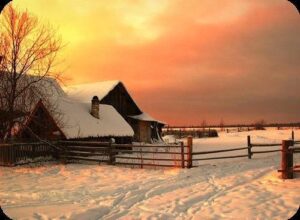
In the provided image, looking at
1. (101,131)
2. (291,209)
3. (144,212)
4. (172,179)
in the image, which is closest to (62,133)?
(101,131)

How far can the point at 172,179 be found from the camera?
14.1 metres

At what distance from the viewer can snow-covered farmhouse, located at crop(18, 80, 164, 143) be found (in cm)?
2252

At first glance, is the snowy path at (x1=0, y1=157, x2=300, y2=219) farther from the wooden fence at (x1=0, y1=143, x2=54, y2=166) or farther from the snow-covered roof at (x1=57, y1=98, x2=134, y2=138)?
the snow-covered roof at (x1=57, y1=98, x2=134, y2=138)

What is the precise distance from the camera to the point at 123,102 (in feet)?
125

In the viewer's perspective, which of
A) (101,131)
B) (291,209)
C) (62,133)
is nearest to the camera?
(291,209)

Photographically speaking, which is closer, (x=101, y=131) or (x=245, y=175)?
(x=245, y=175)

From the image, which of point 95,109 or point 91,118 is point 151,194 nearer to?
point 91,118

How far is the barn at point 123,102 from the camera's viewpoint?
121 feet

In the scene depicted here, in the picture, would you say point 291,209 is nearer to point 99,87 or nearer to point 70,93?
point 99,87

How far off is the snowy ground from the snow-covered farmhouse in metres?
5.91

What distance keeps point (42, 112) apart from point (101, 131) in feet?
14.5

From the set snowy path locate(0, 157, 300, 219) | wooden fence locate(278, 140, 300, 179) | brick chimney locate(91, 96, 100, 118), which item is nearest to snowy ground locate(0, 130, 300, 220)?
snowy path locate(0, 157, 300, 219)

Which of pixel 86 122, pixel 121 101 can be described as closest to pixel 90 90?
pixel 121 101

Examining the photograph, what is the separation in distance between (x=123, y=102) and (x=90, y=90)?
12.9 feet
